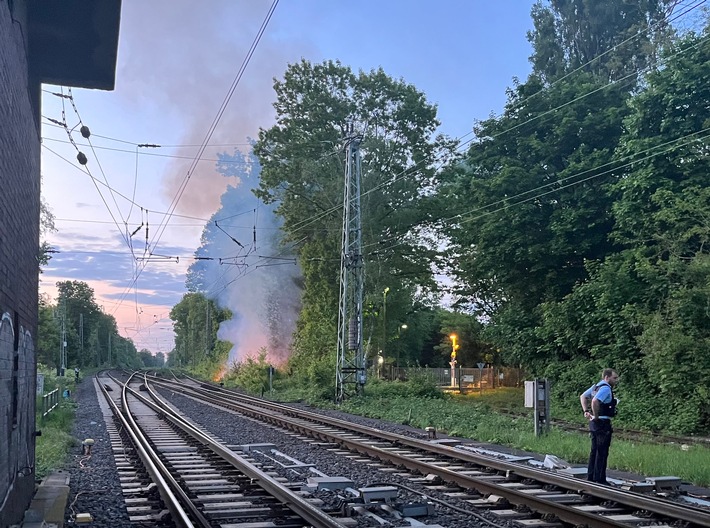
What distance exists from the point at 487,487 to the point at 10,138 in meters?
7.11

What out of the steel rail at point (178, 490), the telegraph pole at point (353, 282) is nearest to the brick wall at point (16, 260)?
the steel rail at point (178, 490)

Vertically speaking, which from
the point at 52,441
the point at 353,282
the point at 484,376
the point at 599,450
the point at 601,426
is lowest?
the point at 52,441

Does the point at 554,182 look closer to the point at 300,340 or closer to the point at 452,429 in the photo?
the point at 452,429

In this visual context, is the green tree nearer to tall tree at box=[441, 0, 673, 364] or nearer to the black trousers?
tall tree at box=[441, 0, 673, 364]

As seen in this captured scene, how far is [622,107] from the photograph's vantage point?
27641mm

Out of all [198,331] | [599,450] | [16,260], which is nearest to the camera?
[16,260]

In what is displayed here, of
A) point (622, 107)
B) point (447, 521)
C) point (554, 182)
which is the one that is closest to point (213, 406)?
point (554, 182)

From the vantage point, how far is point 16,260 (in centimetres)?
755

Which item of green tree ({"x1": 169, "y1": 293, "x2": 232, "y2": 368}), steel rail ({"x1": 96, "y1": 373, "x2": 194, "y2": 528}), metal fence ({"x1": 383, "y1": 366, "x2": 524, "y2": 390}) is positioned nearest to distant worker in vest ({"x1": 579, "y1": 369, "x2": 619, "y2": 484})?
steel rail ({"x1": 96, "y1": 373, "x2": 194, "y2": 528})

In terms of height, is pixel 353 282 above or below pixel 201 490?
above

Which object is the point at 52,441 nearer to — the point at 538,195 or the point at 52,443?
the point at 52,443

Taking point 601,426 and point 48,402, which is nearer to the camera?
point 601,426

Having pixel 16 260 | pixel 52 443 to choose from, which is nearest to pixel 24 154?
pixel 16 260

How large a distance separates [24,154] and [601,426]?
8313 millimetres
